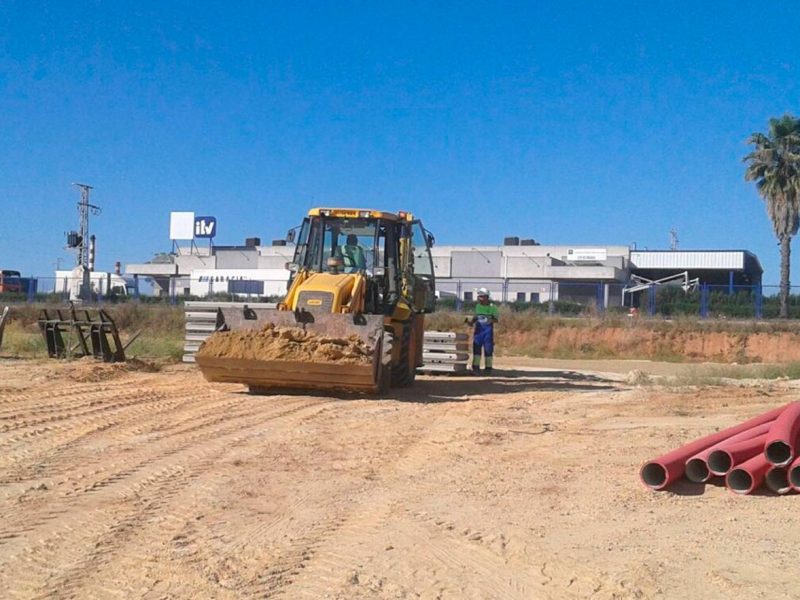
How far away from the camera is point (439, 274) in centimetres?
5894

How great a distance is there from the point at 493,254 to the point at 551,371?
37.4m

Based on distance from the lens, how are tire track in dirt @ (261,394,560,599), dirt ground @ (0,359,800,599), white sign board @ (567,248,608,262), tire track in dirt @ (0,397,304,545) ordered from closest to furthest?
tire track in dirt @ (261,394,560,599)
dirt ground @ (0,359,800,599)
tire track in dirt @ (0,397,304,545)
white sign board @ (567,248,608,262)

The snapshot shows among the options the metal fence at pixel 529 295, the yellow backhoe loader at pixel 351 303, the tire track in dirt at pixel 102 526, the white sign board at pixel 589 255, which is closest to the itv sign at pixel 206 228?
the metal fence at pixel 529 295

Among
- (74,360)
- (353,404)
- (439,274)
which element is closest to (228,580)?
(353,404)

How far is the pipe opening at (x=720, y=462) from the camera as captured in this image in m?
7.04

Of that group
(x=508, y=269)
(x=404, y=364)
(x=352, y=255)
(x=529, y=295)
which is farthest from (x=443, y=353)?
(x=508, y=269)

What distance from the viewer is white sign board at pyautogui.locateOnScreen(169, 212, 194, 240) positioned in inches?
2704

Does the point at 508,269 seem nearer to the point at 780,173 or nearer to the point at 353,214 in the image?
the point at 780,173

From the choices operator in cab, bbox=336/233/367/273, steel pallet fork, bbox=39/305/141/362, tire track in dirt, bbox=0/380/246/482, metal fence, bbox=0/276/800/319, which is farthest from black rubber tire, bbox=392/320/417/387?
metal fence, bbox=0/276/800/319

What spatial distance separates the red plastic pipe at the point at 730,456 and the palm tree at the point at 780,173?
37.0 m

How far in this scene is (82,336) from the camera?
Result: 747 inches

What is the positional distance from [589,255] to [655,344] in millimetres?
30654

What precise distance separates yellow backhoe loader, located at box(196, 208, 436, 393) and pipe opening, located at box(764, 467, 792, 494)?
6.65 m

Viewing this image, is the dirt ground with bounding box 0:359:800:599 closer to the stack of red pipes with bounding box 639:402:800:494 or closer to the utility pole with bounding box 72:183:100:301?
the stack of red pipes with bounding box 639:402:800:494
